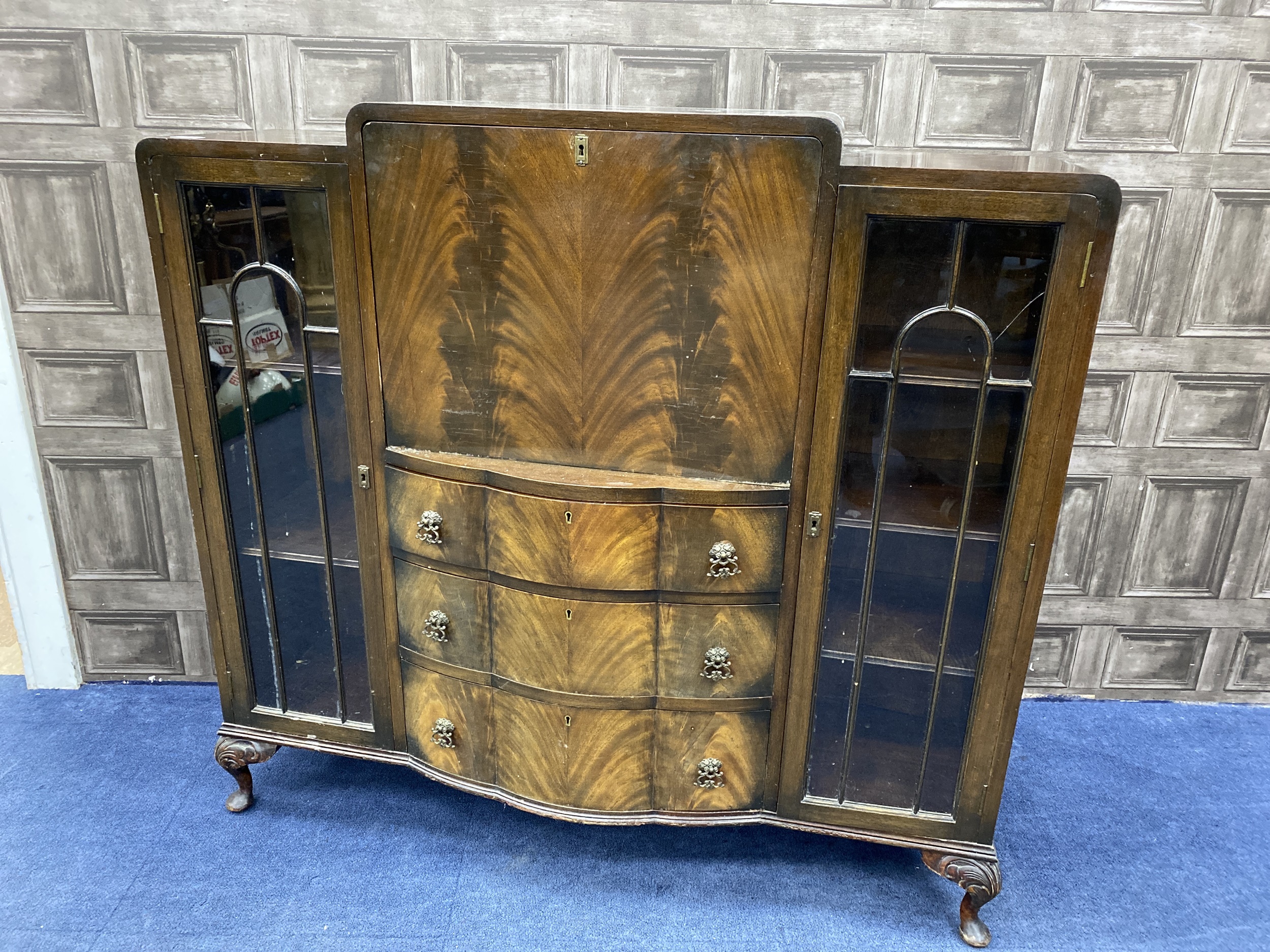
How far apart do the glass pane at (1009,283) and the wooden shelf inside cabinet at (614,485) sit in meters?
0.46

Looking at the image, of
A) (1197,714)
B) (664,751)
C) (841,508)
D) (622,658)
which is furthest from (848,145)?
(1197,714)

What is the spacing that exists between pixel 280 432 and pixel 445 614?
0.53 metres

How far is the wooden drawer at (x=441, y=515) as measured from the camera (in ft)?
6.10

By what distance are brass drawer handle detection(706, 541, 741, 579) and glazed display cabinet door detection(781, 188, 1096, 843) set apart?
14 cm

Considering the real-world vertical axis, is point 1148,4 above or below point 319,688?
above

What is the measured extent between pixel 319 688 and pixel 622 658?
786mm

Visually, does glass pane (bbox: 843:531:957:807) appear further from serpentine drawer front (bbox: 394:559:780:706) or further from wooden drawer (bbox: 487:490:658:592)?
wooden drawer (bbox: 487:490:658:592)

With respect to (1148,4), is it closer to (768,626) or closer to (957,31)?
(957,31)

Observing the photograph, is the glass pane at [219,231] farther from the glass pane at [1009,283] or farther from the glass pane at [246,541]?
the glass pane at [1009,283]

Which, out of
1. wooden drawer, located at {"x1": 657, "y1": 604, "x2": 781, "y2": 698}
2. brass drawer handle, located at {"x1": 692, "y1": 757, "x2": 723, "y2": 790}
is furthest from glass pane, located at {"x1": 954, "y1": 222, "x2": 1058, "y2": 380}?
brass drawer handle, located at {"x1": 692, "y1": 757, "x2": 723, "y2": 790}

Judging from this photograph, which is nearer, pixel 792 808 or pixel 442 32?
pixel 792 808

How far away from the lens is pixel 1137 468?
8.18 ft

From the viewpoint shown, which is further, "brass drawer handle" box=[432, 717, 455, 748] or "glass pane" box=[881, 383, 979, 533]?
"brass drawer handle" box=[432, 717, 455, 748]

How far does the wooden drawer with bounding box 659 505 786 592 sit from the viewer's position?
1.78 metres
